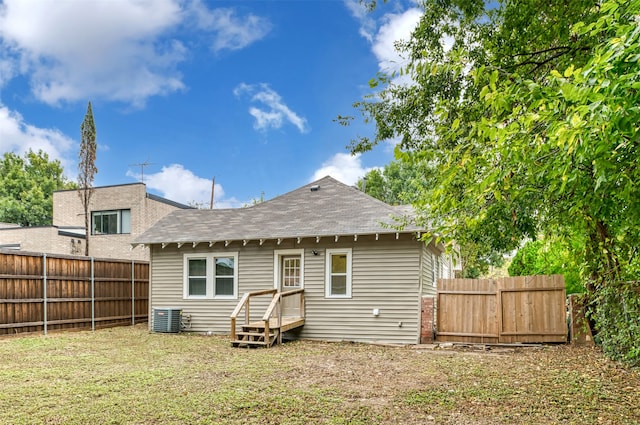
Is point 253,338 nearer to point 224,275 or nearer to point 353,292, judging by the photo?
point 353,292

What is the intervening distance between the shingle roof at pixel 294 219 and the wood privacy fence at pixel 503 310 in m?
2.05

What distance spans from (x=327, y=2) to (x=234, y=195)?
1178 inches

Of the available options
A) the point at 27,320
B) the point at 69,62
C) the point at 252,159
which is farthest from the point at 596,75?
the point at 252,159

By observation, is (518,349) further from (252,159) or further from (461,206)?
(252,159)

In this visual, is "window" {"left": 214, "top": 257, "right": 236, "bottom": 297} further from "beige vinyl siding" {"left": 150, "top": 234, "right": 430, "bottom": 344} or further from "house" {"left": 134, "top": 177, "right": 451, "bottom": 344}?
"beige vinyl siding" {"left": 150, "top": 234, "right": 430, "bottom": 344}

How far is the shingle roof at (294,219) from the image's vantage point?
11.2 meters

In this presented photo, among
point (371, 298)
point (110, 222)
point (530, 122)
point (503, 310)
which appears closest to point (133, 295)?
point (371, 298)

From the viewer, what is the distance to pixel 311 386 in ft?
20.0

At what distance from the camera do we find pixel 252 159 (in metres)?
31.6

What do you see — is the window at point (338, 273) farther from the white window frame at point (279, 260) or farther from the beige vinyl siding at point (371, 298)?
the white window frame at point (279, 260)

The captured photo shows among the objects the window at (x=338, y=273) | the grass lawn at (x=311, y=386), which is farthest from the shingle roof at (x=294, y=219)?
the grass lawn at (x=311, y=386)

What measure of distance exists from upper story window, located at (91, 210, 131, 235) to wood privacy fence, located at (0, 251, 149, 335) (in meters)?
7.19

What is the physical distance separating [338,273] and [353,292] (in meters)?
0.62

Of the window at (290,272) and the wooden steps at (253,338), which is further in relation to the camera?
the window at (290,272)
